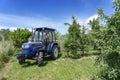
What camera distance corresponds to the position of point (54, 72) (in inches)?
380

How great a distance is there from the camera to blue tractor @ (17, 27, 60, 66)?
36.2 feet

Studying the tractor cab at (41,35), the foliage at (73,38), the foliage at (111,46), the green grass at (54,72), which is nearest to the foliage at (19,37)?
the tractor cab at (41,35)

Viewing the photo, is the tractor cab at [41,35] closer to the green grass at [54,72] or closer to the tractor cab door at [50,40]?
the tractor cab door at [50,40]

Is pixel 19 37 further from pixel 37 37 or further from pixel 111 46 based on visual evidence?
pixel 111 46

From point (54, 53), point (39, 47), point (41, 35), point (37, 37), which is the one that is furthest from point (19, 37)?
point (39, 47)

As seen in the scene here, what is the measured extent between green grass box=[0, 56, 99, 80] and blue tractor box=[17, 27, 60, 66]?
674 millimetres

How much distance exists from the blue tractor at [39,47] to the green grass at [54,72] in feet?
2.21

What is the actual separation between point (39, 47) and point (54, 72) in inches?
95.1

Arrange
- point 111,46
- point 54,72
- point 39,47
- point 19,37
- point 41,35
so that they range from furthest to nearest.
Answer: point 19,37
point 41,35
point 39,47
point 54,72
point 111,46

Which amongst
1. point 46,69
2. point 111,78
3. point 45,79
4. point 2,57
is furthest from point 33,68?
point 111,78

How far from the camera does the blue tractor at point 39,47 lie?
11.0 meters

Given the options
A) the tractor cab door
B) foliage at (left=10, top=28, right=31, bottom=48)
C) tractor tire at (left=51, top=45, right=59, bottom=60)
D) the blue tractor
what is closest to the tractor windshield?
the blue tractor

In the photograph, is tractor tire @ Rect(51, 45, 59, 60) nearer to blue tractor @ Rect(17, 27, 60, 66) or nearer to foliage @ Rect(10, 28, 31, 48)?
blue tractor @ Rect(17, 27, 60, 66)

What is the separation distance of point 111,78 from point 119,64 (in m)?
0.59
